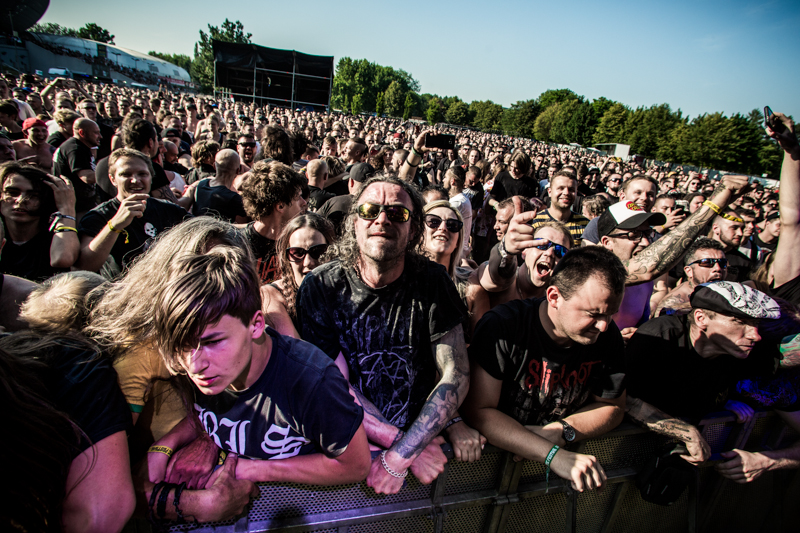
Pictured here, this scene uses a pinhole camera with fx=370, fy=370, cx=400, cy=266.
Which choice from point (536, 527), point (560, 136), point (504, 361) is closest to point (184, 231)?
point (504, 361)

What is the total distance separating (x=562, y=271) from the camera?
6.55 ft

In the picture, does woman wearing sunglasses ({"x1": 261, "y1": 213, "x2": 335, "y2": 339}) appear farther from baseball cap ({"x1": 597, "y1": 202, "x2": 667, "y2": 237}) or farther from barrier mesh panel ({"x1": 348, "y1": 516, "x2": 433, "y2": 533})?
baseball cap ({"x1": 597, "y1": 202, "x2": 667, "y2": 237})

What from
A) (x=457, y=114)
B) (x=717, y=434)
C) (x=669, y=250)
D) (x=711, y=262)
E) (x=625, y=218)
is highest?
(x=457, y=114)

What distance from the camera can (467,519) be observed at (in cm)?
205

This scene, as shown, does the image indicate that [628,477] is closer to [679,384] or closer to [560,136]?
[679,384]

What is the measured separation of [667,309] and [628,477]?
49.6 inches

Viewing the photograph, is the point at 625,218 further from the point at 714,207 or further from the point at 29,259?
the point at 29,259

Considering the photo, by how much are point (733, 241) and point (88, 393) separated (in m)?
6.25

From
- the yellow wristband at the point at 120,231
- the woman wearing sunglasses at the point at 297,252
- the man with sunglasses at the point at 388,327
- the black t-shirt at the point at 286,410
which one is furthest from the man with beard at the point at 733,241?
the yellow wristband at the point at 120,231

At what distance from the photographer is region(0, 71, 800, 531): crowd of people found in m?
1.29

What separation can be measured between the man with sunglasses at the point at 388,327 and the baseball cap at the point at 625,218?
2.01 meters

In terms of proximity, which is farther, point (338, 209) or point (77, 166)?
point (77, 166)

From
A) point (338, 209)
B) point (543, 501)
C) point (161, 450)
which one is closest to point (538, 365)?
point (543, 501)

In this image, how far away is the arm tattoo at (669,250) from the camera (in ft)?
8.42
